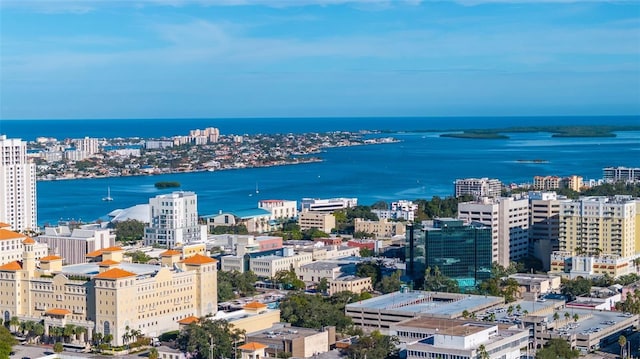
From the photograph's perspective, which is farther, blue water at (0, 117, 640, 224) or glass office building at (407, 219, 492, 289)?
blue water at (0, 117, 640, 224)

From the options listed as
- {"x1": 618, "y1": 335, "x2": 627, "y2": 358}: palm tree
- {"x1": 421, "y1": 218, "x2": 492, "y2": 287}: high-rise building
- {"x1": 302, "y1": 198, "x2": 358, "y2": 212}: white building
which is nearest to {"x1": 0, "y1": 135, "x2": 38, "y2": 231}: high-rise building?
{"x1": 302, "y1": 198, "x2": 358, "y2": 212}: white building

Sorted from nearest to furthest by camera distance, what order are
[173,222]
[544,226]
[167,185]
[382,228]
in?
[544,226] < [173,222] < [382,228] < [167,185]

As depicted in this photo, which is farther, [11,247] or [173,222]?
[173,222]

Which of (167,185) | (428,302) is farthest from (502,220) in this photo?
(167,185)

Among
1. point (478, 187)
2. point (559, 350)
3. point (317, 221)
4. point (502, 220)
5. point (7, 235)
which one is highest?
point (478, 187)

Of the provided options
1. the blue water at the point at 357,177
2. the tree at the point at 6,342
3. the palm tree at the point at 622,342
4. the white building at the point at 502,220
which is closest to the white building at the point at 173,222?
the white building at the point at 502,220

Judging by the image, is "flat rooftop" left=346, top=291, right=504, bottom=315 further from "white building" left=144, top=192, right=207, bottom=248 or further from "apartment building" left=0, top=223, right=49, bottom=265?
"white building" left=144, top=192, right=207, bottom=248

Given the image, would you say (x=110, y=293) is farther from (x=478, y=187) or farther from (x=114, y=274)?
(x=478, y=187)

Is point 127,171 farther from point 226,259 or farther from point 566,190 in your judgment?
point 226,259
